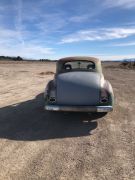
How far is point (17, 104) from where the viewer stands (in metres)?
11.0

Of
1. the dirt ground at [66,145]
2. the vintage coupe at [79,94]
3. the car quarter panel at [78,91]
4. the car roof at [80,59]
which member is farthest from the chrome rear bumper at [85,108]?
the car roof at [80,59]

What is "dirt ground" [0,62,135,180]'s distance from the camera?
16.5 ft

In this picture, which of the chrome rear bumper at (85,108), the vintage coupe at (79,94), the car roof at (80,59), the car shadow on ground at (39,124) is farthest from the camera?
the car roof at (80,59)

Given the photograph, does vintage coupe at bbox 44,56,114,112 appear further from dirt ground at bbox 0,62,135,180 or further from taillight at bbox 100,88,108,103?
dirt ground at bbox 0,62,135,180

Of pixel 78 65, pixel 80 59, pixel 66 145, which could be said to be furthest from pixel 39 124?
pixel 80 59

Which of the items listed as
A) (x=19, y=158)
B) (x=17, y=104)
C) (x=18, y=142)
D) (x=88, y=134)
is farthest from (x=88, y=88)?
(x=17, y=104)

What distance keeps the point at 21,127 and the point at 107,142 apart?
256 cm

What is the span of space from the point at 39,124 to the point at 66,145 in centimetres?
194

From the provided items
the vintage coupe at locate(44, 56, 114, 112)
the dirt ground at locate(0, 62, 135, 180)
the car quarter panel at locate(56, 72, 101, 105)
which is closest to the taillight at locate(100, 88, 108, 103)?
the vintage coupe at locate(44, 56, 114, 112)

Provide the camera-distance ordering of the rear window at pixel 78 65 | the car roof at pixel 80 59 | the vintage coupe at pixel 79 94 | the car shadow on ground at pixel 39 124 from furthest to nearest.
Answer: the car roof at pixel 80 59 < the rear window at pixel 78 65 < the vintage coupe at pixel 79 94 < the car shadow on ground at pixel 39 124

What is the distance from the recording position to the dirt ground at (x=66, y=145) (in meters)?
5.02

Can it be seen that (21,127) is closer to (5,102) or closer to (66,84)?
(66,84)

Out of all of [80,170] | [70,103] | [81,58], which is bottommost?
[80,170]

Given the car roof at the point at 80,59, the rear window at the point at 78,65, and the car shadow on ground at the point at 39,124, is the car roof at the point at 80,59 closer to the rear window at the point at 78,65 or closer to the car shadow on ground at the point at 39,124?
the rear window at the point at 78,65
